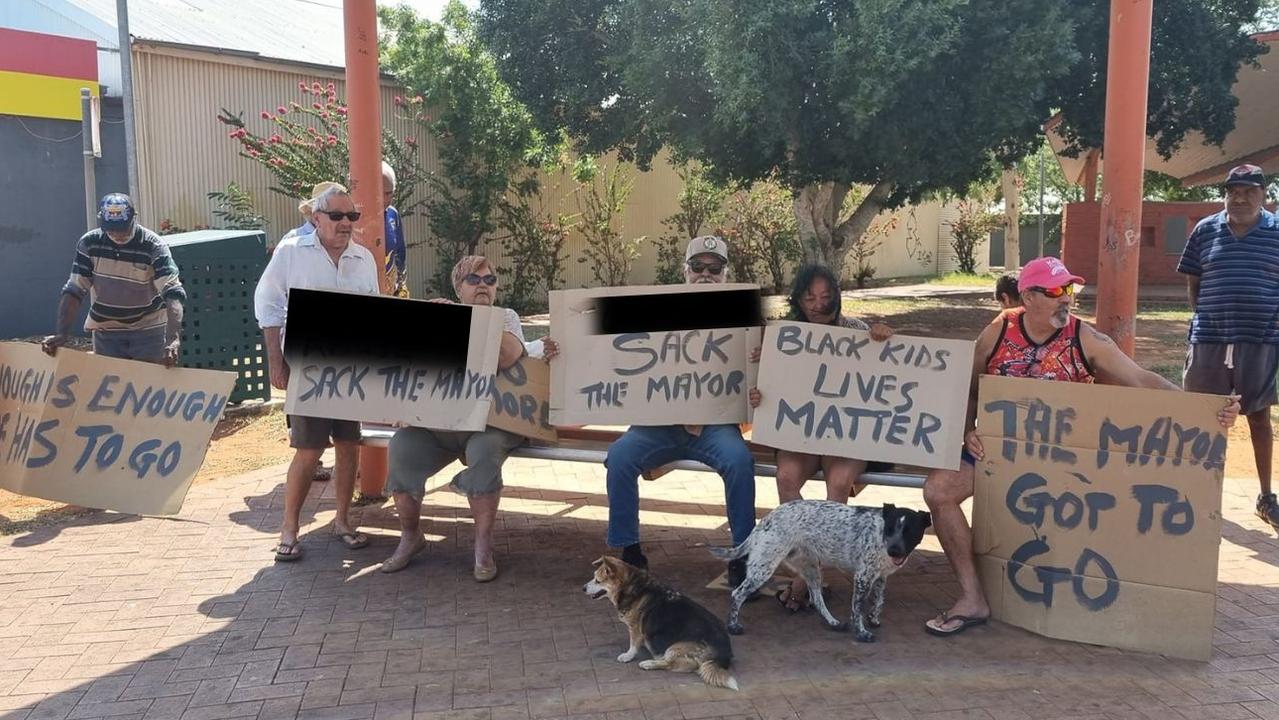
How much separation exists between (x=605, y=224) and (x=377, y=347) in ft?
50.3

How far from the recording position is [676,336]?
5.03 m

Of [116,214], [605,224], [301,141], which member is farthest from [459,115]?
[116,214]

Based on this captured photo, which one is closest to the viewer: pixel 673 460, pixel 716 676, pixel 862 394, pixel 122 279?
pixel 716 676

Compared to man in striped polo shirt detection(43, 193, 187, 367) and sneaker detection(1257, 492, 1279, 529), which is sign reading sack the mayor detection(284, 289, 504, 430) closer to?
man in striped polo shirt detection(43, 193, 187, 367)

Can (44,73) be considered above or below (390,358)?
above

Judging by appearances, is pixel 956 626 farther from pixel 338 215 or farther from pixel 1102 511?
pixel 338 215

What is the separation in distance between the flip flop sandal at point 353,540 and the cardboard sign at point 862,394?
2.25m

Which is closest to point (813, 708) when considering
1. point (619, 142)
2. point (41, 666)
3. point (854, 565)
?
point (854, 565)

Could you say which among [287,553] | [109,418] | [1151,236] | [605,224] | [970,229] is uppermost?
[970,229]

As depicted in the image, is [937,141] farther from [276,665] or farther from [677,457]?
[276,665]

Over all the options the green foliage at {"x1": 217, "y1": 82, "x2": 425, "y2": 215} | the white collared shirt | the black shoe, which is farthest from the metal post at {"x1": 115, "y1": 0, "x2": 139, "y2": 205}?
the black shoe

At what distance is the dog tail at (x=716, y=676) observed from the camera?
381cm

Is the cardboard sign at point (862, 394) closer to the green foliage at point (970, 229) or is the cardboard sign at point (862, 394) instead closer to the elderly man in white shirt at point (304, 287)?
the elderly man in white shirt at point (304, 287)

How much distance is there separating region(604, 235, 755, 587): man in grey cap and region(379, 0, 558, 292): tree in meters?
12.6
